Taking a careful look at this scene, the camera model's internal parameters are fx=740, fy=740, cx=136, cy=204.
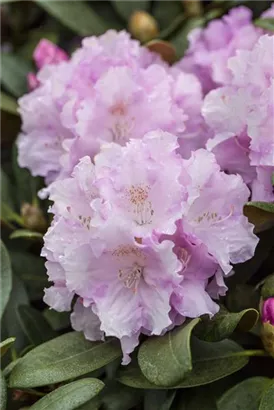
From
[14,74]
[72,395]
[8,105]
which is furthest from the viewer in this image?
[14,74]

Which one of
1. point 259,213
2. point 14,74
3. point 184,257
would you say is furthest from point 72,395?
point 14,74

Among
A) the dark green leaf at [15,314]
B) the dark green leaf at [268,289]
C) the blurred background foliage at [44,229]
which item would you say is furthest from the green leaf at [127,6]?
the dark green leaf at [268,289]

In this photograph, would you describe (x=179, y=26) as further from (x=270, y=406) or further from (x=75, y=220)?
(x=270, y=406)

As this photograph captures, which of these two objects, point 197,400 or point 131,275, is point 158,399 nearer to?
point 197,400

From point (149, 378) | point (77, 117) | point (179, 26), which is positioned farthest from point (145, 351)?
point (179, 26)

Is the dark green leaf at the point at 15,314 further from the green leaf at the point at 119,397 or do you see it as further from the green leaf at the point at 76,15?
Answer: the green leaf at the point at 76,15

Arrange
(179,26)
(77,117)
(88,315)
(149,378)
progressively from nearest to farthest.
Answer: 1. (149,378)
2. (88,315)
3. (77,117)
4. (179,26)

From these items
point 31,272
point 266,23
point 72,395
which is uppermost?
point 266,23
